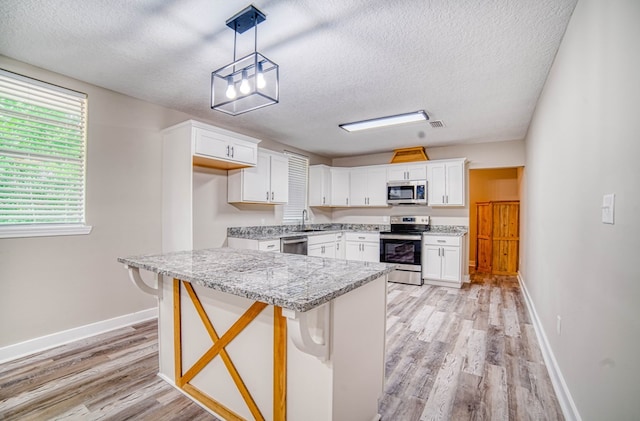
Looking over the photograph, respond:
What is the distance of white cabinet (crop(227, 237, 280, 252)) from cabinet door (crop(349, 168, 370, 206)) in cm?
248

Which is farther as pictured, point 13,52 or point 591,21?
point 13,52

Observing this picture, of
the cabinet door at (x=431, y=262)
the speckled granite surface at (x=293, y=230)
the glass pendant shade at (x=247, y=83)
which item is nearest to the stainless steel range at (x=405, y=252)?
the cabinet door at (x=431, y=262)

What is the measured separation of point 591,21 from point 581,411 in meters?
2.01

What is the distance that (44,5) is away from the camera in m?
1.86

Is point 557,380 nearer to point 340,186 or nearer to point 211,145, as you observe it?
point 211,145

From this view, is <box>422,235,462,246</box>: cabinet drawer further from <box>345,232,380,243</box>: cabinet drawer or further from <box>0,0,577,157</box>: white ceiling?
<box>0,0,577,157</box>: white ceiling

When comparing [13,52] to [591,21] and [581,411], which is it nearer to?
[591,21]

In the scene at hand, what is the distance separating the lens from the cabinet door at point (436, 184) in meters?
5.29

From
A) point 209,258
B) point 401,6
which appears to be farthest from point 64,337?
point 401,6

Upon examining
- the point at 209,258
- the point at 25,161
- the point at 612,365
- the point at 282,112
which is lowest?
the point at 612,365

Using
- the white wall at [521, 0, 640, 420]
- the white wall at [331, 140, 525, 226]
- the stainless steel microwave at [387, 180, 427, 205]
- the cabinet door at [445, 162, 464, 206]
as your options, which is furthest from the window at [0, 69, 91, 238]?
the cabinet door at [445, 162, 464, 206]

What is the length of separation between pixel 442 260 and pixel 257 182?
3.28m

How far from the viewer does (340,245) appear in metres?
5.85

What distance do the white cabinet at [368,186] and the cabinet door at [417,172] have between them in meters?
0.49
